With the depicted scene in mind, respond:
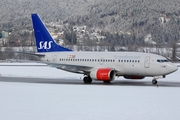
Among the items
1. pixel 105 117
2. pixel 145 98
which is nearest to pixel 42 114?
pixel 105 117

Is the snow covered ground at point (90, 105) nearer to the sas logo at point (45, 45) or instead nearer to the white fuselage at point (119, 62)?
the white fuselage at point (119, 62)

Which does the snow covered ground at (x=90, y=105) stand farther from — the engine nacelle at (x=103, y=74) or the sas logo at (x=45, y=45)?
the sas logo at (x=45, y=45)

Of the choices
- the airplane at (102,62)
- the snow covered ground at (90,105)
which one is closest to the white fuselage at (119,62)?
the airplane at (102,62)

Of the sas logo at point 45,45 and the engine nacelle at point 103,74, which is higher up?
the sas logo at point 45,45

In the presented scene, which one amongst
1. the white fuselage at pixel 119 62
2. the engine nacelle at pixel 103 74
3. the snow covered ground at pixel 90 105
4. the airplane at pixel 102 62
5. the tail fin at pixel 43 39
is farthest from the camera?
the tail fin at pixel 43 39

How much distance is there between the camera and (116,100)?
76.8ft

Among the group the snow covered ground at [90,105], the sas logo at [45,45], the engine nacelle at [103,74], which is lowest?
the snow covered ground at [90,105]

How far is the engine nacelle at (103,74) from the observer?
35.5m

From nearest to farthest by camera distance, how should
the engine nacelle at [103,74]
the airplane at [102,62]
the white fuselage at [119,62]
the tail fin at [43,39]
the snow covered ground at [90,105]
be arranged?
the snow covered ground at [90,105] < the white fuselage at [119,62] < the airplane at [102,62] < the engine nacelle at [103,74] < the tail fin at [43,39]

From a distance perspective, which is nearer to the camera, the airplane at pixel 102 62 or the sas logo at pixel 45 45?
the airplane at pixel 102 62

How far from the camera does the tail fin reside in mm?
42062

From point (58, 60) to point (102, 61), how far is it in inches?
191

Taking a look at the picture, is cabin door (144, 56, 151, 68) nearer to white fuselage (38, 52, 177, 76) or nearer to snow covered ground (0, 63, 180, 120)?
white fuselage (38, 52, 177, 76)

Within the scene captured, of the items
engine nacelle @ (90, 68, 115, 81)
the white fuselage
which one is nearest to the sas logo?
the white fuselage
